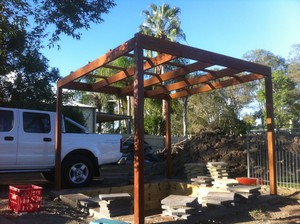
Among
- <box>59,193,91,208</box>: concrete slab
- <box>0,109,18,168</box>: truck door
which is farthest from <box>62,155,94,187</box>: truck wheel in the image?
<box>0,109,18,168</box>: truck door

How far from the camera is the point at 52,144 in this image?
32.3 feet

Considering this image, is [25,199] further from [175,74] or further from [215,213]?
[175,74]

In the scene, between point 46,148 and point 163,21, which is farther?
point 163,21

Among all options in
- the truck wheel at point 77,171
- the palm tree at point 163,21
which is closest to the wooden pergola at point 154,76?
the truck wheel at point 77,171

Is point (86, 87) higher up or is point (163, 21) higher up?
point (163, 21)

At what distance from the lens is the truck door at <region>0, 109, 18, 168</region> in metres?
9.00

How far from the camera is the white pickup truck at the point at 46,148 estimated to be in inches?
360

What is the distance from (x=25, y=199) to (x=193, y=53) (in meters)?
4.46

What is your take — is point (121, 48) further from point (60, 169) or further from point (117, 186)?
point (117, 186)

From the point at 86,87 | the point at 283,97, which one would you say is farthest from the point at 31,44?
the point at 283,97

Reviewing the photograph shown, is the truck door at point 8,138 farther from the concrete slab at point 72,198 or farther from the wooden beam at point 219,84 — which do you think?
the wooden beam at point 219,84

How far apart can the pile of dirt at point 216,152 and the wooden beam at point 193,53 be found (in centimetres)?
455

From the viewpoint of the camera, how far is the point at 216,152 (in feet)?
44.0

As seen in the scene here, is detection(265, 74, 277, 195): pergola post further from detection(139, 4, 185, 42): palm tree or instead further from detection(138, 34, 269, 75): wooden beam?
detection(139, 4, 185, 42): palm tree
